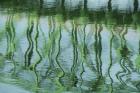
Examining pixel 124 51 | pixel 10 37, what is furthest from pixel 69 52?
pixel 10 37

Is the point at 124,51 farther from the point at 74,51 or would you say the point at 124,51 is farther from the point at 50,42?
the point at 50,42

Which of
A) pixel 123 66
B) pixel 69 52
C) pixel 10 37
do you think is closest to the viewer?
pixel 123 66

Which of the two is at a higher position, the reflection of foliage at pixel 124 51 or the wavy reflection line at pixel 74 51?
the wavy reflection line at pixel 74 51

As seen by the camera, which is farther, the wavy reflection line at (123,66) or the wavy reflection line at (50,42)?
A: the wavy reflection line at (50,42)

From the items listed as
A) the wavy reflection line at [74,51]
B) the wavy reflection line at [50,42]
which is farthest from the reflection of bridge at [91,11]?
the wavy reflection line at [74,51]

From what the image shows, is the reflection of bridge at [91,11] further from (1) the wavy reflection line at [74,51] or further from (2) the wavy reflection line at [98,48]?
(2) the wavy reflection line at [98,48]

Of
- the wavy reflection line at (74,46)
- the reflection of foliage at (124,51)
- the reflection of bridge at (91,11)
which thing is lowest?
the reflection of foliage at (124,51)

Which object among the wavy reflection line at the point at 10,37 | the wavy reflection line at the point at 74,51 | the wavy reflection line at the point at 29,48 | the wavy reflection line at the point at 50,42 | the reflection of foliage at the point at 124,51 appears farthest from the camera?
the reflection of foliage at the point at 124,51

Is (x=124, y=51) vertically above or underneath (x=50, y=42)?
underneath

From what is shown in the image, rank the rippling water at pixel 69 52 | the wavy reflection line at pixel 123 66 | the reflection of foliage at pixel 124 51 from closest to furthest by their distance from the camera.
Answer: the rippling water at pixel 69 52, the wavy reflection line at pixel 123 66, the reflection of foliage at pixel 124 51
